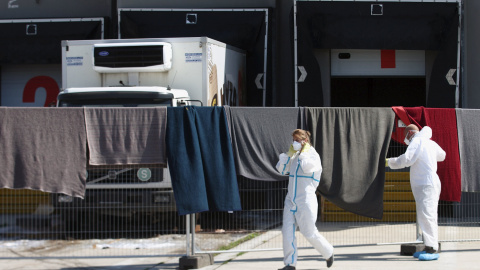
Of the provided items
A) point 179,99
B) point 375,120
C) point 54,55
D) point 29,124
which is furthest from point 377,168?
point 54,55

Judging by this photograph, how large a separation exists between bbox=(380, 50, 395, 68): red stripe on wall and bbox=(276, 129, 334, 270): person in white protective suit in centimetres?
814

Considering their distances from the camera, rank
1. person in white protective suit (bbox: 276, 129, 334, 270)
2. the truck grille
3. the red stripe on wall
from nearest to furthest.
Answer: person in white protective suit (bbox: 276, 129, 334, 270)
the truck grille
the red stripe on wall

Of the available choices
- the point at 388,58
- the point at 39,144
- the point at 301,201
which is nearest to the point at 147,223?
the point at 39,144

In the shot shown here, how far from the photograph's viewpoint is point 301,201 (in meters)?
8.15

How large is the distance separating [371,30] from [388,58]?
54.1 inches

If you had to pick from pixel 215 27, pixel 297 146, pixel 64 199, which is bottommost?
pixel 64 199

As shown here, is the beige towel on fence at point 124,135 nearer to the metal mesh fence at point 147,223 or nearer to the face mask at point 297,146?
the metal mesh fence at point 147,223

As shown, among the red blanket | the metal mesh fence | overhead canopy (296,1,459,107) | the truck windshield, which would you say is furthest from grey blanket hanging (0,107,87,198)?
overhead canopy (296,1,459,107)

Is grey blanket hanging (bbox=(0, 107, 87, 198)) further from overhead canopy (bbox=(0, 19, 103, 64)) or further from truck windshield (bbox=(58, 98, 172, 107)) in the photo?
overhead canopy (bbox=(0, 19, 103, 64))

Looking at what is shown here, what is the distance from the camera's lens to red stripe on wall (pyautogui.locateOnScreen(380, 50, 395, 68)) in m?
15.8

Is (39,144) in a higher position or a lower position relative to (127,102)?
lower

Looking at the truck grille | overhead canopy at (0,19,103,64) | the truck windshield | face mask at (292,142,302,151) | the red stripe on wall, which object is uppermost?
overhead canopy at (0,19,103,64)

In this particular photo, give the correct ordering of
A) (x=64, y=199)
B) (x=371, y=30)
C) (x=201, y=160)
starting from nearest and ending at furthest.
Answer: (x=201, y=160), (x=64, y=199), (x=371, y=30)

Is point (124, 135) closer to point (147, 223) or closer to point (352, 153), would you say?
point (147, 223)
